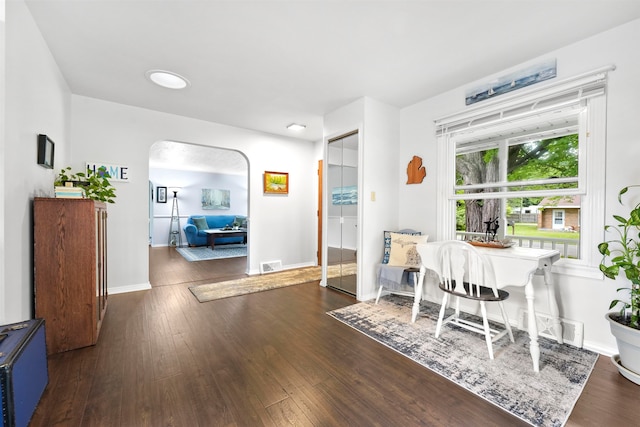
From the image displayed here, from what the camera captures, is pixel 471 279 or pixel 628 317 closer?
pixel 628 317

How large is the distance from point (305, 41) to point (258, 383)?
8.48 ft

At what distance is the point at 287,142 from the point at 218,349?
3.76 meters

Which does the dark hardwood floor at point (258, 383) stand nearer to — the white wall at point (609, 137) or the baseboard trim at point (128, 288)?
the white wall at point (609, 137)

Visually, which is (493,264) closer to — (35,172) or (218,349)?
(218,349)

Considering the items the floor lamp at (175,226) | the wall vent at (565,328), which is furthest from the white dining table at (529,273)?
the floor lamp at (175,226)

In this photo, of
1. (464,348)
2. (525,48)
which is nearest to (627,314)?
(464,348)

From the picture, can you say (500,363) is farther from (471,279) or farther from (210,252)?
(210,252)

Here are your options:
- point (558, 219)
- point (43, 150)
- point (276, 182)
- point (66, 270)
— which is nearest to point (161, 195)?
point (276, 182)

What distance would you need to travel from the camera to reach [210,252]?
22.0 ft

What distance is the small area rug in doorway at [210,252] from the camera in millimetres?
6027

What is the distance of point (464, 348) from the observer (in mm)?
2068

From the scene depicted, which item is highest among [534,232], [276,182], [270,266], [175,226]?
[276,182]

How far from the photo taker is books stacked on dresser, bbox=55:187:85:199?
2062 mm

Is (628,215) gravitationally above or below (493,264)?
above
